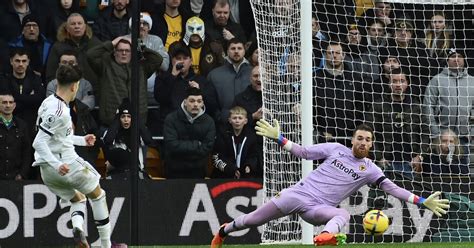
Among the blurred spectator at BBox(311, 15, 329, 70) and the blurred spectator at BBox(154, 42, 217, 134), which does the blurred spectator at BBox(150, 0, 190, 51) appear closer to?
the blurred spectator at BBox(154, 42, 217, 134)

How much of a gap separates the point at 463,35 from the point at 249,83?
10.5 ft

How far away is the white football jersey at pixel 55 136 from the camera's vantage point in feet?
36.2

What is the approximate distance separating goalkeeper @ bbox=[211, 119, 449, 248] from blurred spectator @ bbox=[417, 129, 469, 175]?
2.96 m

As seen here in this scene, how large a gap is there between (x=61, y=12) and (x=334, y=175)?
4.69 meters

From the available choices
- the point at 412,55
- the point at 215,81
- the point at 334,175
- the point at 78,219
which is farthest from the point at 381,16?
the point at 78,219

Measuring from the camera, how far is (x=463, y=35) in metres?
15.8

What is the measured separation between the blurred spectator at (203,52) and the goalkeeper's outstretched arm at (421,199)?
3731 millimetres

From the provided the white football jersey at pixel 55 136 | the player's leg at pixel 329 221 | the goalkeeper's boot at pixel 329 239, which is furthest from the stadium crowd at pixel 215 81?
the goalkeeper's boot at pixel 329 239

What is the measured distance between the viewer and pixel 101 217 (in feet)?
36.7

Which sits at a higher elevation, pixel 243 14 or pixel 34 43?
pixel 243 14

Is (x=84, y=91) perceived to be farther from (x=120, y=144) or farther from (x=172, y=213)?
(x=172, y=213)

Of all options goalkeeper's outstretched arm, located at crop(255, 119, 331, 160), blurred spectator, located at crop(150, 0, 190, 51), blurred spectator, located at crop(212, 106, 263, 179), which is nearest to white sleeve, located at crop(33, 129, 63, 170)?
goalkeeper's outstretched arm, located at crop(255, 119, 331, 160)

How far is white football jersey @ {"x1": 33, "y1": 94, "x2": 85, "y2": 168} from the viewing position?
435 inches

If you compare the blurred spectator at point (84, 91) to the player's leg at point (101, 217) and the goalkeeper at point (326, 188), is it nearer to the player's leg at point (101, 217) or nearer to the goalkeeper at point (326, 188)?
the goalkeeper at point (326, 188)
